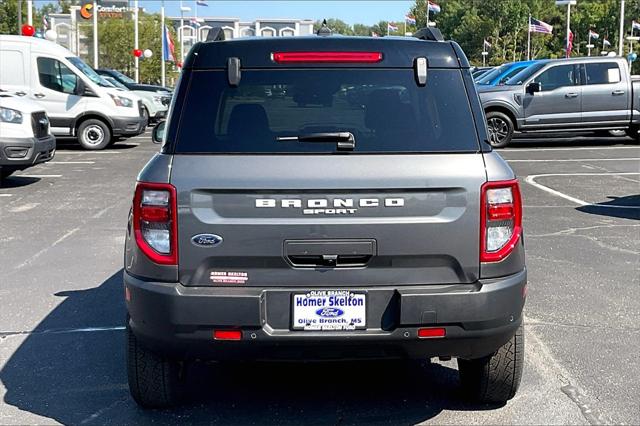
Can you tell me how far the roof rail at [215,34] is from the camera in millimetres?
4223

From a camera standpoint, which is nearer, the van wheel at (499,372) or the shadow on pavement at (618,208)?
the van wheel at (499,372)

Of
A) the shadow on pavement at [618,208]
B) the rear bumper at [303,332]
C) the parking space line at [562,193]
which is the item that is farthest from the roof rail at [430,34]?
the parking space line at [562,193]

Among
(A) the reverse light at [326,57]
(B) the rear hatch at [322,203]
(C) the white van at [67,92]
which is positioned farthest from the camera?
(C) the white van at [67,92]

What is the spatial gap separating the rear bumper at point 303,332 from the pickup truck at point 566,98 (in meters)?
15.5

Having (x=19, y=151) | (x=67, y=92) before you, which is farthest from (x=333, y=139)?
(x=67, y=92)

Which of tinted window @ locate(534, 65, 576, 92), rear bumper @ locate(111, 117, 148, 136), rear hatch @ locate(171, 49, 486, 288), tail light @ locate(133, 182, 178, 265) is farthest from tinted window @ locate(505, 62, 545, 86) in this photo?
tail light @ locate(133, 182, 178, 265)

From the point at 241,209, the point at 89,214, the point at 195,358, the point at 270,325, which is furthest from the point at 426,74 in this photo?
the point at 89,214

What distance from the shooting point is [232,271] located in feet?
12.2

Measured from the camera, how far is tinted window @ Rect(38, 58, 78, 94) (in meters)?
18.0

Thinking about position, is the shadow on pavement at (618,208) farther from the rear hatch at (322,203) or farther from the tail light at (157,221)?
the tail light at (157,221)

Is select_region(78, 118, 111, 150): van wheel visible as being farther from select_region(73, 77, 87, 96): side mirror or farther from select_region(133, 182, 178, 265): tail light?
select_region(133, 182, 178, 265): tail light

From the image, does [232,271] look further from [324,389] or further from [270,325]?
[324,389]

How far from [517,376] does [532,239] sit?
490cm

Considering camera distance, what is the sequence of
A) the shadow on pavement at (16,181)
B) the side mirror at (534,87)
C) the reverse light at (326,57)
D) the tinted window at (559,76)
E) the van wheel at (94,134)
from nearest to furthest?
the reverse light at (326,57) → the shadow on pavement at (16,181) → the side mirror at (534,87) → the van wheel at (94,134) → the tinted window at (559,76)
